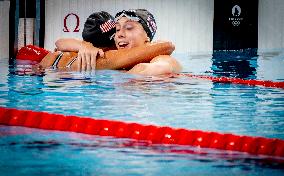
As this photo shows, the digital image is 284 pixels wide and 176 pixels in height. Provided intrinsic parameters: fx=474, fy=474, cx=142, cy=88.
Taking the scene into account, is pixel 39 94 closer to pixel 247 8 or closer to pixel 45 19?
pixel 45 19

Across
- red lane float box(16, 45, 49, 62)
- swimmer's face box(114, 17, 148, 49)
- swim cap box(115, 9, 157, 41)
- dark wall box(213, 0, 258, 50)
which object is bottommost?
red lane float box(16, 45, 49, 62)

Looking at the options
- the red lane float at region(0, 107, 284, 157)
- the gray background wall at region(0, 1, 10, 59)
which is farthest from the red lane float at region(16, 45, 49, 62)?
the red lane float at region(0, 107, 284, 157)

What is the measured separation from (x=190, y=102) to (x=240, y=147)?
1204 millimetres

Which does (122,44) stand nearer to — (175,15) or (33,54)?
(33,54)

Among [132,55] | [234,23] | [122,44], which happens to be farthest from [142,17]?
[234,23]

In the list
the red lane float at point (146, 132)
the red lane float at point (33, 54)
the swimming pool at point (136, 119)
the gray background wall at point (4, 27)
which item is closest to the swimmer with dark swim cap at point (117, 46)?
the swimming pool at point (136, 119)

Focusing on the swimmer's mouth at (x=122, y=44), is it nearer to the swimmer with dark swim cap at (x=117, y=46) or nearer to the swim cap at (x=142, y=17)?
the swimmer with dark swim cap at (x=117, y=46)

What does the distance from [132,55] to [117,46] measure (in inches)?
18.1

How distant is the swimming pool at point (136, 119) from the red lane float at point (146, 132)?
2.2 inches

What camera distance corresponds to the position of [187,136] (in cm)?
190

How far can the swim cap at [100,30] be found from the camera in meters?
5.50

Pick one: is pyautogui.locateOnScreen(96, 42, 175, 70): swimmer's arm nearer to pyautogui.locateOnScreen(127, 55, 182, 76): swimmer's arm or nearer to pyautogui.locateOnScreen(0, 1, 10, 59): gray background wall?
pyautogui.locateOnScreen(127, 55, 182, 76): swimmer's arm

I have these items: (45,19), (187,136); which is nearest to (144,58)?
(187,136)

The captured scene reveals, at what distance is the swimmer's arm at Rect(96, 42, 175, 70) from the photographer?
4949 mm
